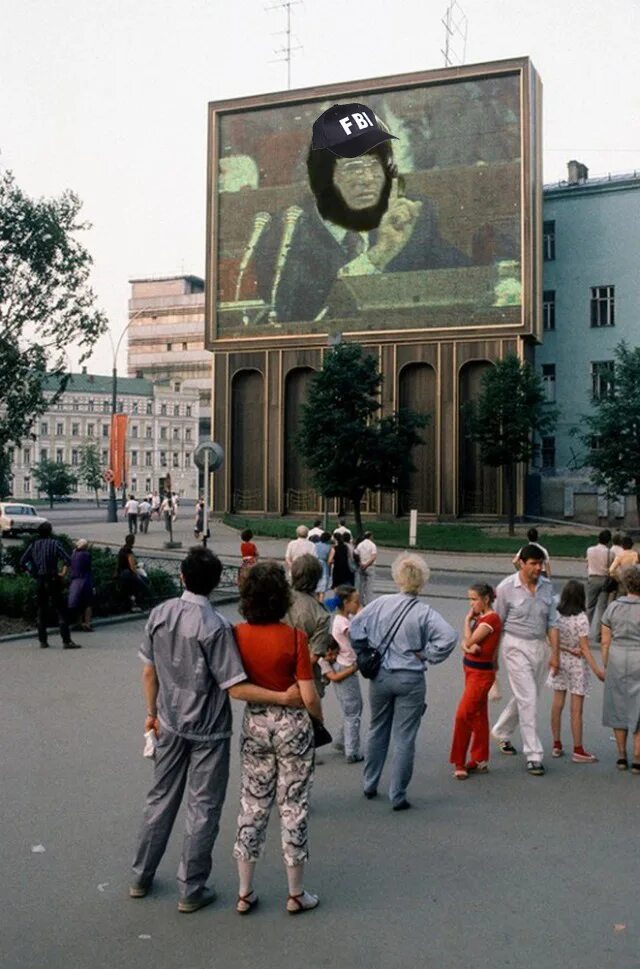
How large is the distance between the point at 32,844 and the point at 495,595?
427 centimetres

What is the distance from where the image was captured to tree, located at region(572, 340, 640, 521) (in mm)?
41031

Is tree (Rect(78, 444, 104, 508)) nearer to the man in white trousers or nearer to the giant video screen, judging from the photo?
the giant video screen

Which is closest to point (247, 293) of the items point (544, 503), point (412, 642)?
point (544, 503)

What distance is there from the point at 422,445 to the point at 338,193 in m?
13.0

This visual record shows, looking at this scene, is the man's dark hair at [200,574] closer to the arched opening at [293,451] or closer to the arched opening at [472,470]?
the arched opening at [472,470]

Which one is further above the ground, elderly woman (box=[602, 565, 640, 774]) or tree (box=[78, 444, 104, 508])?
tree (box=[78, 444, 104, 508])

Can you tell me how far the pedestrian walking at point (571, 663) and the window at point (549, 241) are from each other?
164ft

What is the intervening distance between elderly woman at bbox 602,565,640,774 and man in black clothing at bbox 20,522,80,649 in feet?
28.7

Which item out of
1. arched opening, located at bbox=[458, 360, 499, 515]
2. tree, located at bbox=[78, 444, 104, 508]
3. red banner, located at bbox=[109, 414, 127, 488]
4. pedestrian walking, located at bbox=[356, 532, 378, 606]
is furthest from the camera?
tree, located at bbox=[78, 444, 104, 508]

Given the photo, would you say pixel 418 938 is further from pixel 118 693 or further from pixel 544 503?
pixel 544 503

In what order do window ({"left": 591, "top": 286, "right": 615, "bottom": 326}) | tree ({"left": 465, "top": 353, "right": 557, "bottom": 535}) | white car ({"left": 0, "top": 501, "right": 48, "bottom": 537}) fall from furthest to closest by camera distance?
window ({"left": 591, "top": 286, "right": 615, "bottom": 326})
tree ({"left": 465, "top": 353, "right": 557, "bottom": 535})
white car ({"left": 0, "top": 501, "right": 48, "bottom": 537})

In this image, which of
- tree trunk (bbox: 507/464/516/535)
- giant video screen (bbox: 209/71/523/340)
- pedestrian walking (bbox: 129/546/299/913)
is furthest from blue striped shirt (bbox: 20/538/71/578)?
giant video screen (bbox: 209/71/523/340)

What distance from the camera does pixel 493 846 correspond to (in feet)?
22.0

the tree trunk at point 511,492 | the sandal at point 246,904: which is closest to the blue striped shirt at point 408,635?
the sandal at point 246,904
